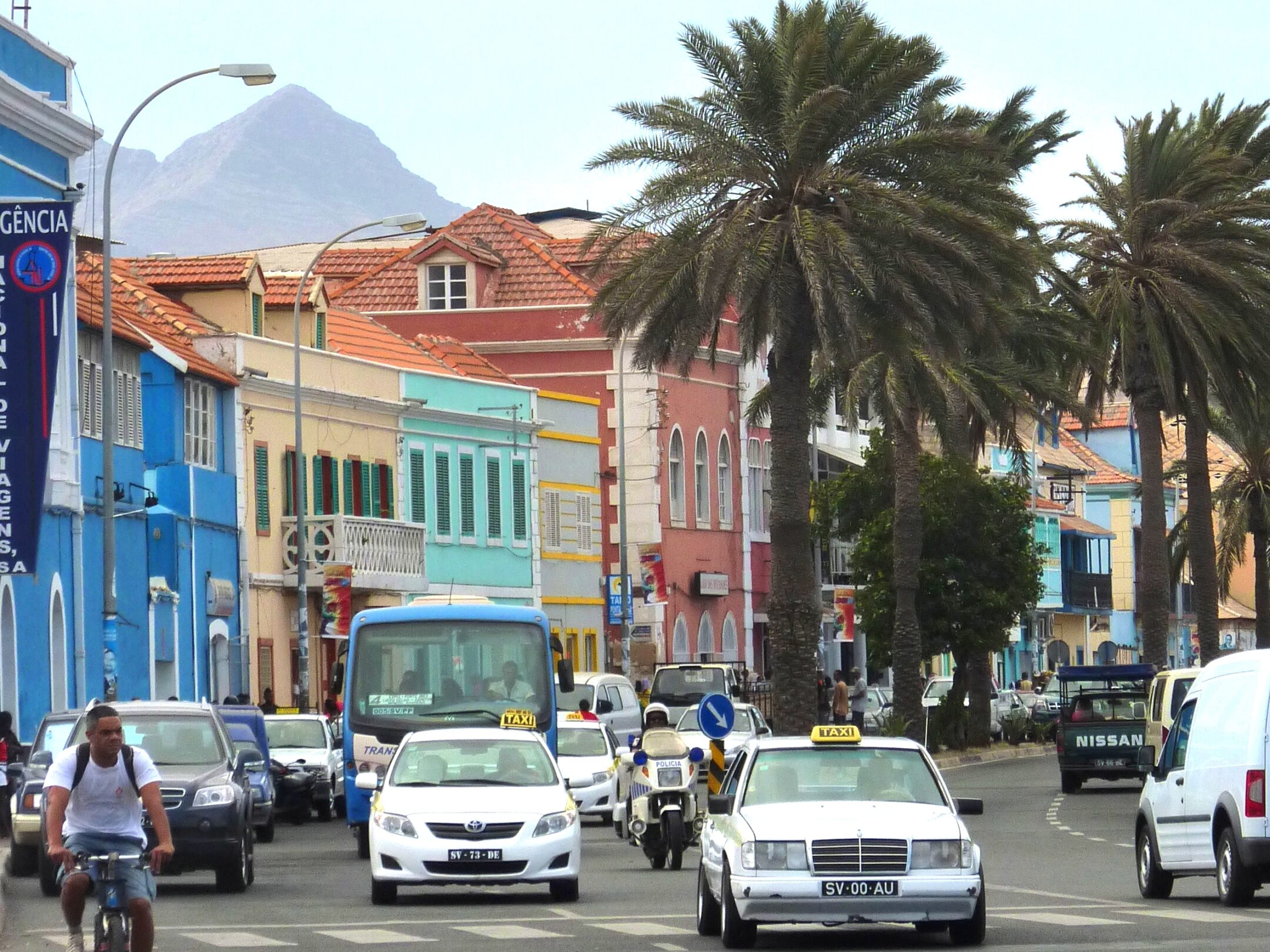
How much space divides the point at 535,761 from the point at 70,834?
8.90m

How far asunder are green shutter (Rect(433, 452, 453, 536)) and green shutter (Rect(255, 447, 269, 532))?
8.07 metres

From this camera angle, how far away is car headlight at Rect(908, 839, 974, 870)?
52.6 ft

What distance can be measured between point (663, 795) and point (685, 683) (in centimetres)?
2698

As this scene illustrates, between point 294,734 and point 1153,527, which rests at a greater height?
point 1153,527

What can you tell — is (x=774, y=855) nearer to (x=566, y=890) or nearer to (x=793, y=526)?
(x=566, y=890)

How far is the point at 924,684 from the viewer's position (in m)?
76.9

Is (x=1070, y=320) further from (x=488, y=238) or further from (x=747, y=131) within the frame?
(x=488, y=238)

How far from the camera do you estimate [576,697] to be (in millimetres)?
43781

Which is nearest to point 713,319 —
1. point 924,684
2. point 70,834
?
point 70,834

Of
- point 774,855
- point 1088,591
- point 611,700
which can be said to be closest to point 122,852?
point 774,855

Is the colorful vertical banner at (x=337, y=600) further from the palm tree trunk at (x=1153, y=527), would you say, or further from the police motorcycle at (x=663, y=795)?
the police motorcycle at (x=663, y=795)

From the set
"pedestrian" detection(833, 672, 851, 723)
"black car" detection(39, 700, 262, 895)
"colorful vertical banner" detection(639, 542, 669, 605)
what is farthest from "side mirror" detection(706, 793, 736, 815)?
"colorful vertical banner" detection(639, 542, 669, 605)

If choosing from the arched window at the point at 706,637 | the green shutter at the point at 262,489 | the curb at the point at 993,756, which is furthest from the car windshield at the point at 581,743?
the arched window at the point at 706,637

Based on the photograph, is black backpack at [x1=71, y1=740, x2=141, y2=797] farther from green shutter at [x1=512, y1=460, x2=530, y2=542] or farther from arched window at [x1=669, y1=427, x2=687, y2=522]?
arched window at [x1=669, y1=427, x2=687, y2=522]
